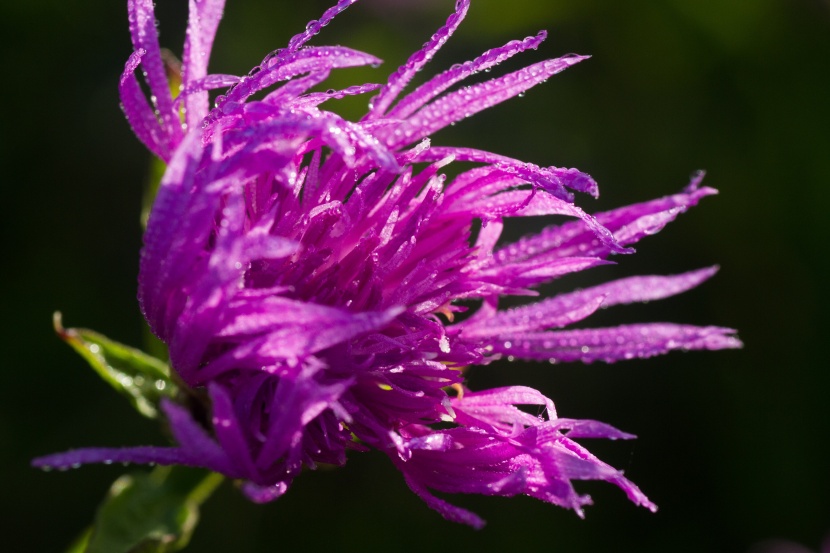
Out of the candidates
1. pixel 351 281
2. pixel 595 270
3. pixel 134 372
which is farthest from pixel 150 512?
pixel 595 270

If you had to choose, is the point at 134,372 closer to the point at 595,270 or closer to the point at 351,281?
the point at 351,281

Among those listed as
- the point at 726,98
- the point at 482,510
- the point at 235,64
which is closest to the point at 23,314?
the point at 235,64

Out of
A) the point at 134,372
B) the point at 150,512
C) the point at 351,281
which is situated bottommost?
the point at 150,512

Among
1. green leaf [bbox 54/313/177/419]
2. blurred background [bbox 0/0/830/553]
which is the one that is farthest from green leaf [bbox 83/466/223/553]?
blurred background [bbox 0/0/830/553]

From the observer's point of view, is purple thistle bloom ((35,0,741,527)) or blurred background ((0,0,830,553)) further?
blurred background ((0,0,830,553))

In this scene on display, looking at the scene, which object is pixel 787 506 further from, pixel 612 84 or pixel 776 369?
pixel 612 84

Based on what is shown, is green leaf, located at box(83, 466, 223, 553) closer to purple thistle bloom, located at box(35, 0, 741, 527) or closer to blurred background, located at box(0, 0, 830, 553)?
purple thistle bloom, located at box(35, 0, 741, 527)

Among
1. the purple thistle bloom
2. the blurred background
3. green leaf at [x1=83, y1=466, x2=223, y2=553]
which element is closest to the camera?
the purple thistle bloom
